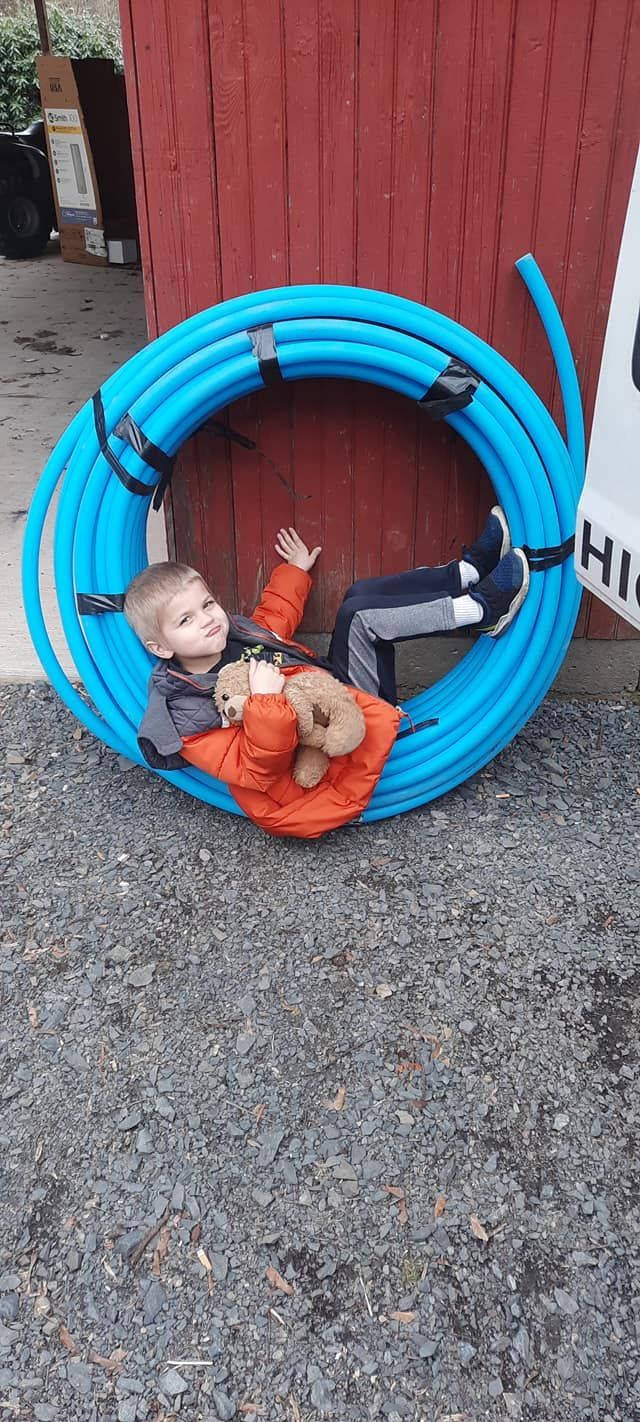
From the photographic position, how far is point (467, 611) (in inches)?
100

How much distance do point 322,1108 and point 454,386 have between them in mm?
1679

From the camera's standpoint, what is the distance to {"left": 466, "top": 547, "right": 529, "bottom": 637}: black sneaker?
8.15ft

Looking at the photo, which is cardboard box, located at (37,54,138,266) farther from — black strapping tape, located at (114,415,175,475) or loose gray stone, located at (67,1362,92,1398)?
loose gray stone, located at (67,1362,92,1398)

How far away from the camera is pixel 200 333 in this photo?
238 centimetres

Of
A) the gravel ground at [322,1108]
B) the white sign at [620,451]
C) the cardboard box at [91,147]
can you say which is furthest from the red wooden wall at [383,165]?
the cardboard box at [91,147]

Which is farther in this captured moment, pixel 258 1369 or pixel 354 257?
pixel 354 257

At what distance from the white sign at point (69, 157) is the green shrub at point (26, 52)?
6802 millimetres

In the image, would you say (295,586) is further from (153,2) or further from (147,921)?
(153,2)

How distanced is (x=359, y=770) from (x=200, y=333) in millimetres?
1148

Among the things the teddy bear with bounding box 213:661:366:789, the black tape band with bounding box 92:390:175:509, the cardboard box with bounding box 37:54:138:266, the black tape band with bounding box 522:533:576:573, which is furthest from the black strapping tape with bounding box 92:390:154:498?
the cardboard box with bounding box 37:54:138:266

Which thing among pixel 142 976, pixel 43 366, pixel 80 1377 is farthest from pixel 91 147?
pixel 80 1377

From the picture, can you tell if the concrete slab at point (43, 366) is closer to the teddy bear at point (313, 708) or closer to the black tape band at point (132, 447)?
the black tape band at point (132, 447)

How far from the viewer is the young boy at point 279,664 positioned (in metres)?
2.30

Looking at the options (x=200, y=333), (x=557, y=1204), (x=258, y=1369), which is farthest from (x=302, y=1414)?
(x=200, y=333)
